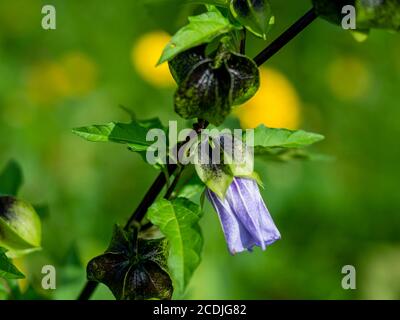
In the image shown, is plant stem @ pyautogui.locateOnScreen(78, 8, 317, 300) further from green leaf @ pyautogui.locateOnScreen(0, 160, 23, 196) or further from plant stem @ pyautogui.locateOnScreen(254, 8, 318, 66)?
green leaf @ pyautogui.locateOnScreen(0, 160, 23, 196)

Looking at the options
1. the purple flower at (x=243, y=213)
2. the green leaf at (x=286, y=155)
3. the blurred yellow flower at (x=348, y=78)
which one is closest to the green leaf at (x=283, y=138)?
the purple flower at (x=243, y=213)

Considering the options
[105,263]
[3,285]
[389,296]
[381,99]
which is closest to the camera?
[105,263]

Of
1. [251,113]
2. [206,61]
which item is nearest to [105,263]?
[206,61]

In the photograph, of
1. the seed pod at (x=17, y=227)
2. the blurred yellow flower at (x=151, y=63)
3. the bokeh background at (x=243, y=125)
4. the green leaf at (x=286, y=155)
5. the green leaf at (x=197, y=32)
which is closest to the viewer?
the green leaf at (x=197, y=32)

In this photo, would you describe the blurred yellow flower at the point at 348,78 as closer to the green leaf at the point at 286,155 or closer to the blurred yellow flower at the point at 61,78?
the blurred yellow flower at the point at 61,78

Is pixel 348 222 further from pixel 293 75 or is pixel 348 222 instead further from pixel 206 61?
pixel 206 61

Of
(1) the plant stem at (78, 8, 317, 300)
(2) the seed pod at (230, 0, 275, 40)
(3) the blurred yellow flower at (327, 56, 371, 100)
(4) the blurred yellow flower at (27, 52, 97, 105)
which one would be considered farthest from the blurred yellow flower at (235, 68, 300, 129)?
(2) the seed pod at (230, 0, 275, 40)
